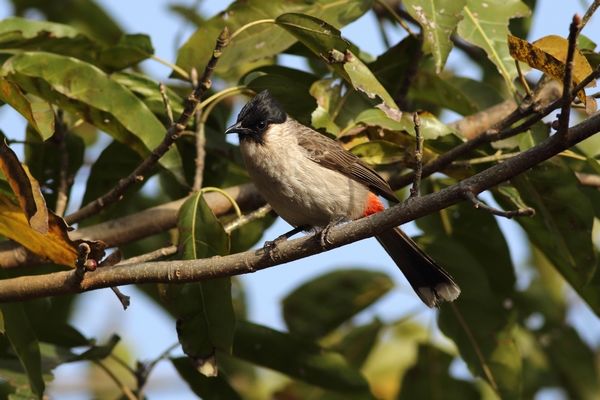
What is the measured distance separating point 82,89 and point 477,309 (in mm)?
1850

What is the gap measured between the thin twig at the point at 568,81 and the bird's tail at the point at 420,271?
158 cm

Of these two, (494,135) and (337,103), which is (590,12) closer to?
(494,135)

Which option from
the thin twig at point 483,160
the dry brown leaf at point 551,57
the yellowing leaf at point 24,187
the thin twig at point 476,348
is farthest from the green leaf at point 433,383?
the yellowing leaf at point 24,187

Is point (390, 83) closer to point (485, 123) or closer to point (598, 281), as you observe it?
point (485, 123)

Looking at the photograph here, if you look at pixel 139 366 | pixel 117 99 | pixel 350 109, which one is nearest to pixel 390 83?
pixel 350 109

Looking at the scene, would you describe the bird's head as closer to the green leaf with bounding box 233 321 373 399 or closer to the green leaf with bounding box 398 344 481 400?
the green leaf with bounding box 233 321 373 399

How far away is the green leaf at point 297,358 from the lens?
12.6ft

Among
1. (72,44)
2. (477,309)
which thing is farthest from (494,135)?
(72,44)

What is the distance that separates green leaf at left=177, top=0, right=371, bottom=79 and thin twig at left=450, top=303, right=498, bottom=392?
1305mm

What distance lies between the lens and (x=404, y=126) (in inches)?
135

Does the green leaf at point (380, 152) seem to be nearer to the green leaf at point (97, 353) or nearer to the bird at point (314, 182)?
the bird at point (314, 182)

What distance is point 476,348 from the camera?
4.05 metres

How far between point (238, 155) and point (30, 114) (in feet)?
4.03

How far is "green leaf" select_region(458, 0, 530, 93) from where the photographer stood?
3557 millimetres
